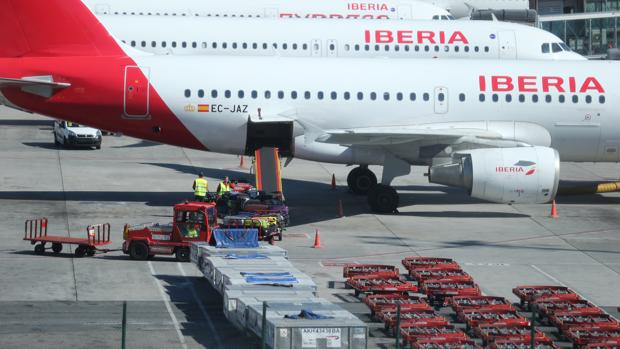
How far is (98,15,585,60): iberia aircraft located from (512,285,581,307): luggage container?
2978cm

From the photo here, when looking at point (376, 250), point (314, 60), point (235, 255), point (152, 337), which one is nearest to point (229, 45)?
point (314, 60)

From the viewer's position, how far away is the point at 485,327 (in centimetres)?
2555

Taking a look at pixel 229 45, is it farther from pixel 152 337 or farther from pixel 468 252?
pixel 152 337

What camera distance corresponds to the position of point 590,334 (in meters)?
25.2

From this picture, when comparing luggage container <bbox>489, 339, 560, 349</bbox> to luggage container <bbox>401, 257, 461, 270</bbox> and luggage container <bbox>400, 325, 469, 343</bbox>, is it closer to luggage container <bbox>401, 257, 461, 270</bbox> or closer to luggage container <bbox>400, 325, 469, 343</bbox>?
luggage container <bbox>400, 325, 469, 343</bbox>

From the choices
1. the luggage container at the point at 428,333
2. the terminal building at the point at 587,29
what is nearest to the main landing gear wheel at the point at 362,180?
the luggage container at the point at 428,333

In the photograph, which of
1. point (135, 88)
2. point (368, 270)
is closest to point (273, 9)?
point (135, 88)

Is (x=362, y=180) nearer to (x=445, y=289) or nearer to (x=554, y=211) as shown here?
(x=554, y=211)

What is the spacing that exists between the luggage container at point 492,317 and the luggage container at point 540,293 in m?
1.60

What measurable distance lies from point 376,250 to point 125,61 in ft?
37.0

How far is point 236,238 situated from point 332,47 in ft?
91.5

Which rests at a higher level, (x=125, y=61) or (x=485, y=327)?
(x=125, y=61)

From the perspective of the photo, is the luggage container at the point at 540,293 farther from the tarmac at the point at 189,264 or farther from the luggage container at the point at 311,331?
the luggage container at the point at 311,331

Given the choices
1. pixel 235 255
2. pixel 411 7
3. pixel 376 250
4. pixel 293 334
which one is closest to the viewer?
pixel 293 334
